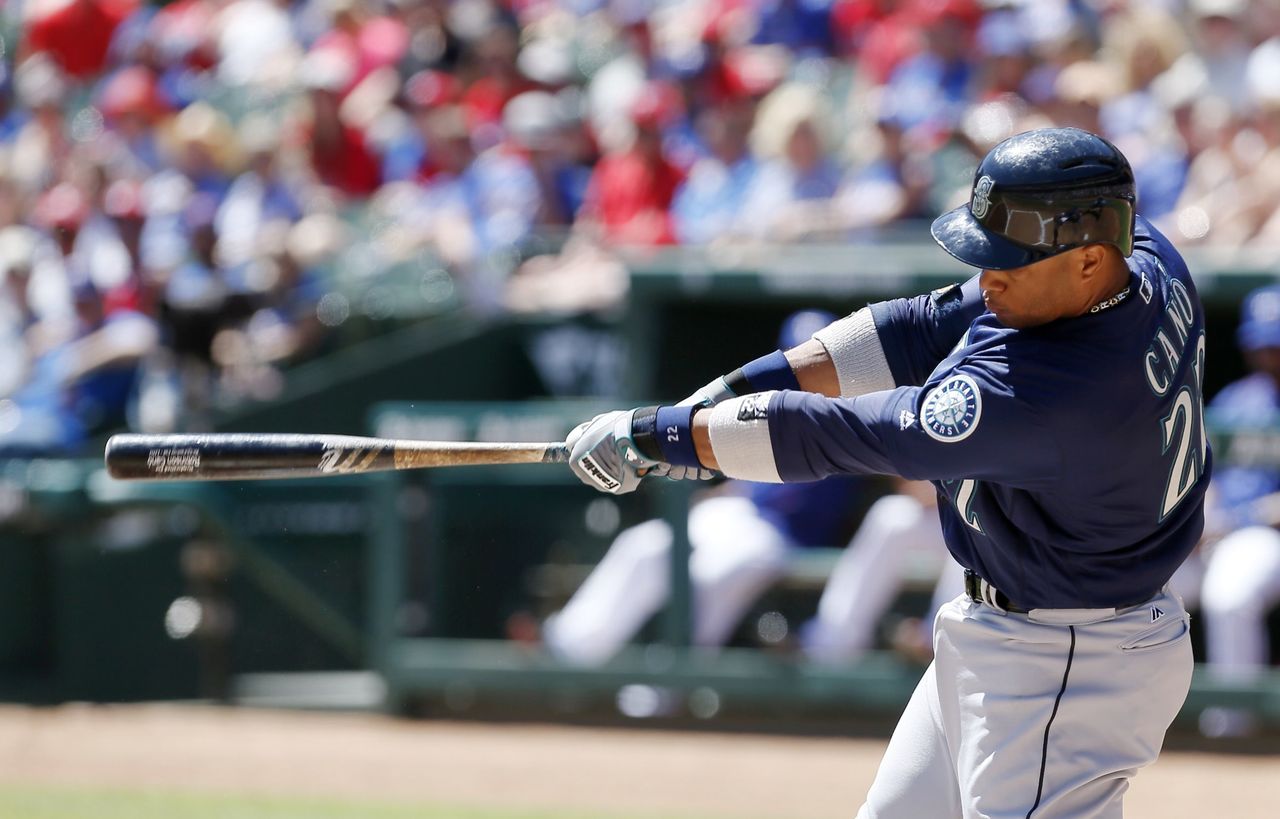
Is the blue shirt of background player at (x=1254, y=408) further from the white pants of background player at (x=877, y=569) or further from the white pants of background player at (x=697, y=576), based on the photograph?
the white pants of background player at (x=697, y=576)

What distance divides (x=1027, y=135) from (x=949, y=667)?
0.96 metres

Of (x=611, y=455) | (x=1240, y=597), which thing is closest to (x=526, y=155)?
(x=1240, y=597)

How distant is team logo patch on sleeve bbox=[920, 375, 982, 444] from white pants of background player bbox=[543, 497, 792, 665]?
3774 millimetres

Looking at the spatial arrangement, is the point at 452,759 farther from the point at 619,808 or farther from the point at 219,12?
the point at 219,12

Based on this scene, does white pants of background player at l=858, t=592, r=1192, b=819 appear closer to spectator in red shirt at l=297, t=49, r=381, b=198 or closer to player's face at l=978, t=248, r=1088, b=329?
player's face at l=978, t=248, r=1088, b=329

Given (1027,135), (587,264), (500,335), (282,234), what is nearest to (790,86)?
(587,264)

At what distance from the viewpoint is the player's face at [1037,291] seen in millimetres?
2896

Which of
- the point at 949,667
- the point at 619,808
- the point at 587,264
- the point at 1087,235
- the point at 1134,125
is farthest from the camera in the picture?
the point at 587,264

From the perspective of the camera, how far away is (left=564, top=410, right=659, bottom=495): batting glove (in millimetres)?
3156

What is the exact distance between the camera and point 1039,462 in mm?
2832

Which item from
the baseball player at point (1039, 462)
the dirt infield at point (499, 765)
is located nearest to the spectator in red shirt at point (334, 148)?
the dirt infield at point (499, 765)

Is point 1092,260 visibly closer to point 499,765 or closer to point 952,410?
point 952,410

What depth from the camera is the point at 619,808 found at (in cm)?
562

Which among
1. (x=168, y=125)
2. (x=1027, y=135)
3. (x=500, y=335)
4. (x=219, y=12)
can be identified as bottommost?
(x=500, y=335)
